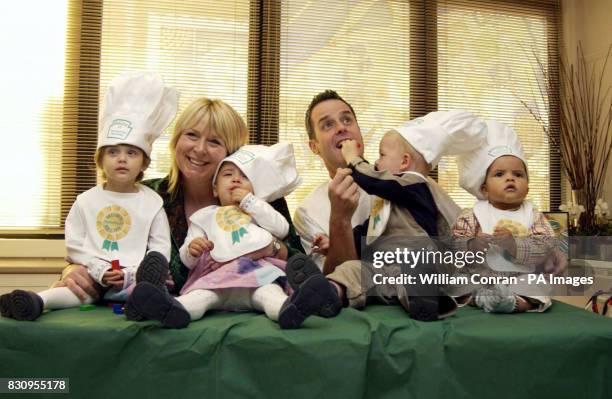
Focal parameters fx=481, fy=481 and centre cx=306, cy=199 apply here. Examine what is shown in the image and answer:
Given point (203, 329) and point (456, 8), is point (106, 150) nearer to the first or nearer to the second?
point (203, 329)

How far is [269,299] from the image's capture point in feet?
4.57

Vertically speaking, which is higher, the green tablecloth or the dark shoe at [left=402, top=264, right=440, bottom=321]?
the dark shoe at [left=402, top=264, right=440, bottom=321]

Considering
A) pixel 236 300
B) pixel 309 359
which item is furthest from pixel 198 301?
pixel 309 359

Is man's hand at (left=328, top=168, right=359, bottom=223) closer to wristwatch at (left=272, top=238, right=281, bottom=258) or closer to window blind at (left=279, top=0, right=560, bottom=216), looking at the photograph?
wristwatch at (left=272, top=238, right=281, bottom=258)

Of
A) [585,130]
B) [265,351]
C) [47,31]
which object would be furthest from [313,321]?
[585,130]

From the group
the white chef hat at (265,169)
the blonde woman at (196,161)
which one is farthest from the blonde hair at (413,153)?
the blonde woman at (196,161)

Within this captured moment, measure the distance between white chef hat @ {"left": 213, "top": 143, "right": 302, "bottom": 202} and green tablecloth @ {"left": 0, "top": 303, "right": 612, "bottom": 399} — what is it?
0.61 m

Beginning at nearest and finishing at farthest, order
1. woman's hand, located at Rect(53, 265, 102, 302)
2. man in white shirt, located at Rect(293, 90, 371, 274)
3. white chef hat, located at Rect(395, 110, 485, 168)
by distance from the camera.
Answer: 1. woman's hand, located at Rect(53, 265, 102, 302)
2. white chef hat, located at Rect(395, 110, 485, 168)
3. man in white shirt, located at Rect(293, 90, 371, 274)

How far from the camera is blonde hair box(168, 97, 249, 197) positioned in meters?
1.86

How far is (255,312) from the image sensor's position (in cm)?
148

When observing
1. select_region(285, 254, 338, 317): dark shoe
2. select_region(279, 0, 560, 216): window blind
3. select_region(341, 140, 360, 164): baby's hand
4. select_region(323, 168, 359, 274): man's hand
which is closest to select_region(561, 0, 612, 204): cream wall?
select_region(279, 0, 560, 216): window blind

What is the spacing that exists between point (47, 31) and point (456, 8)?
2.71 m

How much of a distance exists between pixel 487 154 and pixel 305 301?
1002 millimetres

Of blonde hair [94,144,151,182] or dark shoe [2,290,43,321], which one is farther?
blonde hair [94,144,151,182]
